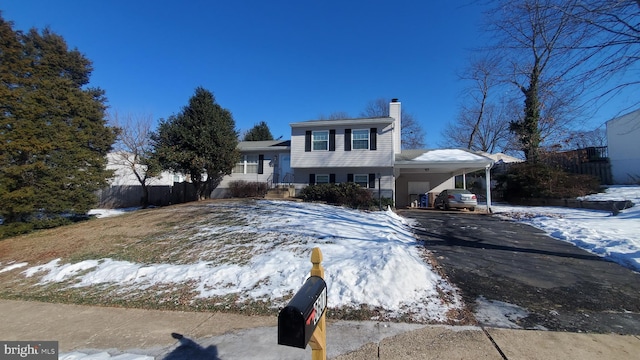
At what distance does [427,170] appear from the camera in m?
20.3

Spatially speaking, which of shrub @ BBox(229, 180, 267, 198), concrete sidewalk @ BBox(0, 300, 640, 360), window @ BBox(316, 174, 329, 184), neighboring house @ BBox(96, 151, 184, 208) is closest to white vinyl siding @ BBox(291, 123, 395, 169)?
window @ BBox(316, 174, 329, 184)

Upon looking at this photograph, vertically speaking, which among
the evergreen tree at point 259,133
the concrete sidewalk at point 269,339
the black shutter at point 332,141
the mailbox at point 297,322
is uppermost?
the evergreen tree at point 259,133

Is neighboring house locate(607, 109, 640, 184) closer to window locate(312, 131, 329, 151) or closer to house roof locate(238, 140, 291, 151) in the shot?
window locate(312, 131, 329, 151)

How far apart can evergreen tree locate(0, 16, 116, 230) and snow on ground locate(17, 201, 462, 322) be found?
6839mm

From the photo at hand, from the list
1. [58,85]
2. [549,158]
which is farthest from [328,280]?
[549,158]

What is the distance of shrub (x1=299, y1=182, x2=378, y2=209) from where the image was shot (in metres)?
15.7

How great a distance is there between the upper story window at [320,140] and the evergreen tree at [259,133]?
1907 cm

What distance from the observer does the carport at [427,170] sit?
17.0 metres

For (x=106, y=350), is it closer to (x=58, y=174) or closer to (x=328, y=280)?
(x=328, y=280)

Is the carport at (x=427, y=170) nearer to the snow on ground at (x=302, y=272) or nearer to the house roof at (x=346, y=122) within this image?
the house roof at (x=346, y=122)

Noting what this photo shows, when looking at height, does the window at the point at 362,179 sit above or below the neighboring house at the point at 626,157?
below

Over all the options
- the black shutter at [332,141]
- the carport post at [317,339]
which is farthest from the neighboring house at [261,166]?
the carport post at [317,339]

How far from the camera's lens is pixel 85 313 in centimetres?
444

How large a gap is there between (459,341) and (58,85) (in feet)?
64.8
